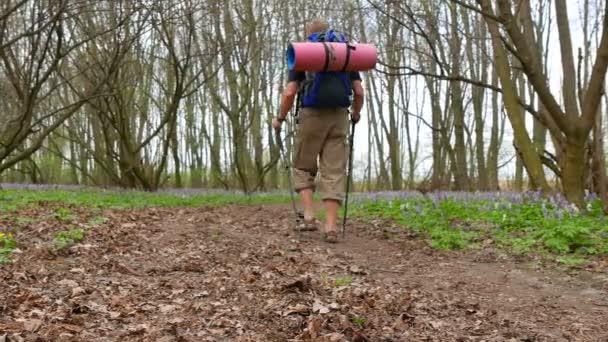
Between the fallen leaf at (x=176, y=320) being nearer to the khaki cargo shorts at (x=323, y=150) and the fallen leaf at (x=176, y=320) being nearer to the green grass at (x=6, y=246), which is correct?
the green grass at (x=6, y=246)

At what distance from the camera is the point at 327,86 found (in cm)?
621

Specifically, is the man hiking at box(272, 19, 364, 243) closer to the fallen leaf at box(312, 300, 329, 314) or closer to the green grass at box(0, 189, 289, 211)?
the fallen leaf at box(312, 300, 329, 314)

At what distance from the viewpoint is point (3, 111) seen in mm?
23719

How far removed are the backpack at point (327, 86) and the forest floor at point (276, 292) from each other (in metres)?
1.66

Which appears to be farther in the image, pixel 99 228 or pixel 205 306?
pixel 99 228

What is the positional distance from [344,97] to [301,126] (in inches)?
26.4

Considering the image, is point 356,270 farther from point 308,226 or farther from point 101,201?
point 101,201

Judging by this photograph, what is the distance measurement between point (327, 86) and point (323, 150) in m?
0.90

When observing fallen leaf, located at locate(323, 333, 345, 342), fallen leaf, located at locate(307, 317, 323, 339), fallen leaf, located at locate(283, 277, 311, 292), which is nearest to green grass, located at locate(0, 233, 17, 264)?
fallen leaf, located at locate(283, 277, 311, 292)

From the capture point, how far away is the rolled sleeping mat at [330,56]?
Result: 577 centimetres

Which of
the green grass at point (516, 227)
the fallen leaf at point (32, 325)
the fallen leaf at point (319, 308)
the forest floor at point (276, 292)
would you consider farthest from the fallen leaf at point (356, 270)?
the fallen leaf at point (32, 325)

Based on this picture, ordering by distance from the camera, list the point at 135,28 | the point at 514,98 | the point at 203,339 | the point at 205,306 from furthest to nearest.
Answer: the point at 135,28 < the point at 514,98 < the point at 205,306 < the point at 203,339

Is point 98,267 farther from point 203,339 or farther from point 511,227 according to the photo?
point 511,227

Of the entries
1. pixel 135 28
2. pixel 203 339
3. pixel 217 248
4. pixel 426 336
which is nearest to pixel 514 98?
pixel 217 248
